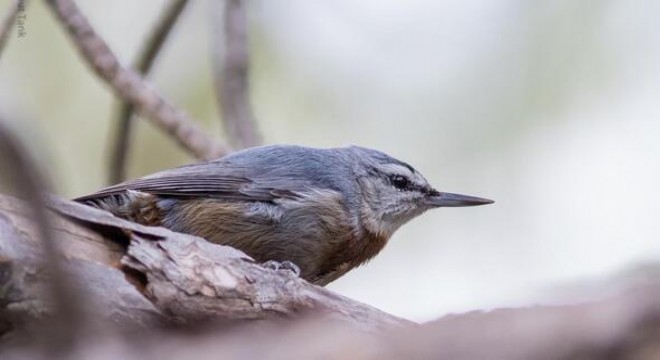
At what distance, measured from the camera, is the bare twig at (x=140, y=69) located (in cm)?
418

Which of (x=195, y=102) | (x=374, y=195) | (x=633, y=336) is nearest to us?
(x=633, y=336)

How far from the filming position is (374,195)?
4039 millimetres

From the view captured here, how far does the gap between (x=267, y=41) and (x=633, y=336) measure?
539 centimetres

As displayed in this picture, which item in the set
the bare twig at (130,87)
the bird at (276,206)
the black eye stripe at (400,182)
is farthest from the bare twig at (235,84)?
the black eye stripe at (400,182)

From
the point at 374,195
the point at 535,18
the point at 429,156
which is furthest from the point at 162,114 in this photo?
the point at 535,18

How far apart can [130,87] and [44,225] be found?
2.78 meters

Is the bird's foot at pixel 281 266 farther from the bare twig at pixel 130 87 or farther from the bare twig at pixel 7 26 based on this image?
the bare twig at pixel 7 26

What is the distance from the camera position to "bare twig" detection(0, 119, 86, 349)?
46.6 inches

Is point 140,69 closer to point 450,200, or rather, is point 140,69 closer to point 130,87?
point 130,87

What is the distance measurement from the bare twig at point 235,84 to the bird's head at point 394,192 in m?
0.50

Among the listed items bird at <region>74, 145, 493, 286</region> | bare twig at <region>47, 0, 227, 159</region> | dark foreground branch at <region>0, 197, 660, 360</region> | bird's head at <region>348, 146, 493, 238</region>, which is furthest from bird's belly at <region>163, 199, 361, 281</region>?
bare twig at <region>47, 0, 227, 159</region>

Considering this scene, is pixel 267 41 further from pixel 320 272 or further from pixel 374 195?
pixel 320 272

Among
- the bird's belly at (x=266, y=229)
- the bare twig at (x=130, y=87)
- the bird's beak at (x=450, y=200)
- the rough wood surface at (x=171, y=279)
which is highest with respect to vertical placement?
the bare twig at (x=130, y=87)

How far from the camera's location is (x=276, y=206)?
11.7 feet
